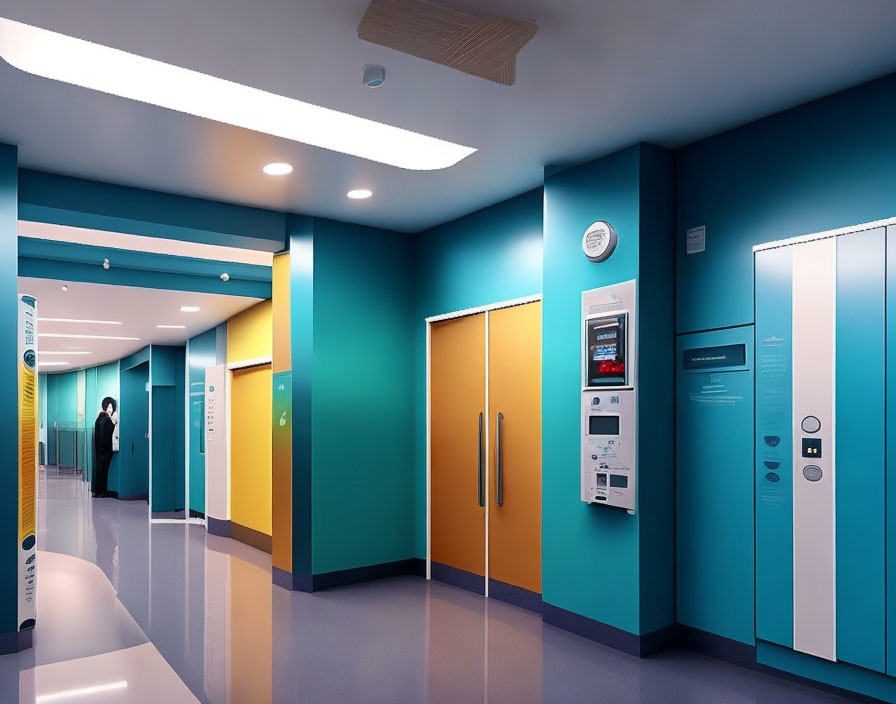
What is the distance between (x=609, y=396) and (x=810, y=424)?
1.11m

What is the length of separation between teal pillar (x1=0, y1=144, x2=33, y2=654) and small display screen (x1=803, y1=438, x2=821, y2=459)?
14.8 feet

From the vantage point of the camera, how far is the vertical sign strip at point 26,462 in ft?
14.1

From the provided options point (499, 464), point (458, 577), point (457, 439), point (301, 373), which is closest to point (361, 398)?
point (301, 373)

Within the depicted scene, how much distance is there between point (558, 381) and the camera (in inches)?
184

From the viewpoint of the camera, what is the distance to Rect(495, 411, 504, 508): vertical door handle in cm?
536

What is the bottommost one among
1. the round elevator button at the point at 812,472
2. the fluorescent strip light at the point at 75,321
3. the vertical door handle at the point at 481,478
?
the vertical door handle at the point at 481,478

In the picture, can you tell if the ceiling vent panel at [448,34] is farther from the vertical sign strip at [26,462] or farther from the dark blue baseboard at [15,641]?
the dark blue baseboard at [15,641]

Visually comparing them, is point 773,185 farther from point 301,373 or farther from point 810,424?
point 301,373

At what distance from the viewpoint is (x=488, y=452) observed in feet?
18.2

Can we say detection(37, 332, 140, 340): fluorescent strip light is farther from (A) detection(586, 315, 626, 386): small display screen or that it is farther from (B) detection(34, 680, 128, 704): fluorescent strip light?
(A) detection(586, 315, 626, 386): small display screen

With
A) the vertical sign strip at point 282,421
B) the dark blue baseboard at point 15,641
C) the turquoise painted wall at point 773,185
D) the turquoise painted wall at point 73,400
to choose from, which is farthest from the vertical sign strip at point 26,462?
the turquoise painted wall at point 73,400

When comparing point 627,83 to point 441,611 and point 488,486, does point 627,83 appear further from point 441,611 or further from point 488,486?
point 441,611

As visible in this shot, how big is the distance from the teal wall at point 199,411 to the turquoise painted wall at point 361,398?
4.27 m

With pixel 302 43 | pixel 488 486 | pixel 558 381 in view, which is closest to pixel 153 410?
pixel 488 486
